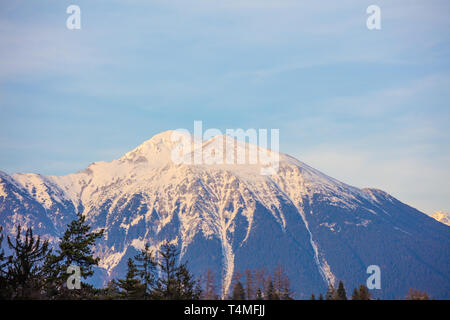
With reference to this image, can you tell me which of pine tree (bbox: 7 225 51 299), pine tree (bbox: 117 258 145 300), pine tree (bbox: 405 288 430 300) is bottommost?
pine tree (bbox: 405 288 430 300)

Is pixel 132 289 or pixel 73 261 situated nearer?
pixel 73 261

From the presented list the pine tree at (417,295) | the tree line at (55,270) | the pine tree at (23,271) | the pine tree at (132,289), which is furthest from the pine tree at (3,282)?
the pine tree at (417,295)

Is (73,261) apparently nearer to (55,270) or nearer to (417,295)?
(55,270)

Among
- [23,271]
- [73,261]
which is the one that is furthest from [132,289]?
[23,271]

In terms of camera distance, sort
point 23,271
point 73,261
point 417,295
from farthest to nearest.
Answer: point 417,295 → point 73,261 → point 23,271

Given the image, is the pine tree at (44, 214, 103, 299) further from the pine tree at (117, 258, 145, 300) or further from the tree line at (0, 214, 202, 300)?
the pine tree at (117, 258, 145, 300)

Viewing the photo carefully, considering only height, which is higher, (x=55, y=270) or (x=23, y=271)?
(x=55, y=270)

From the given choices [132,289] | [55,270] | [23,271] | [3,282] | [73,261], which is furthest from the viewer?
[132,289]

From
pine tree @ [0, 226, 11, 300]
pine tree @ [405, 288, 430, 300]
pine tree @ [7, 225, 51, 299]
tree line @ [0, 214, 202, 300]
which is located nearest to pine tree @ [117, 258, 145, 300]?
tree line @ [0, 214, 202, 300]
